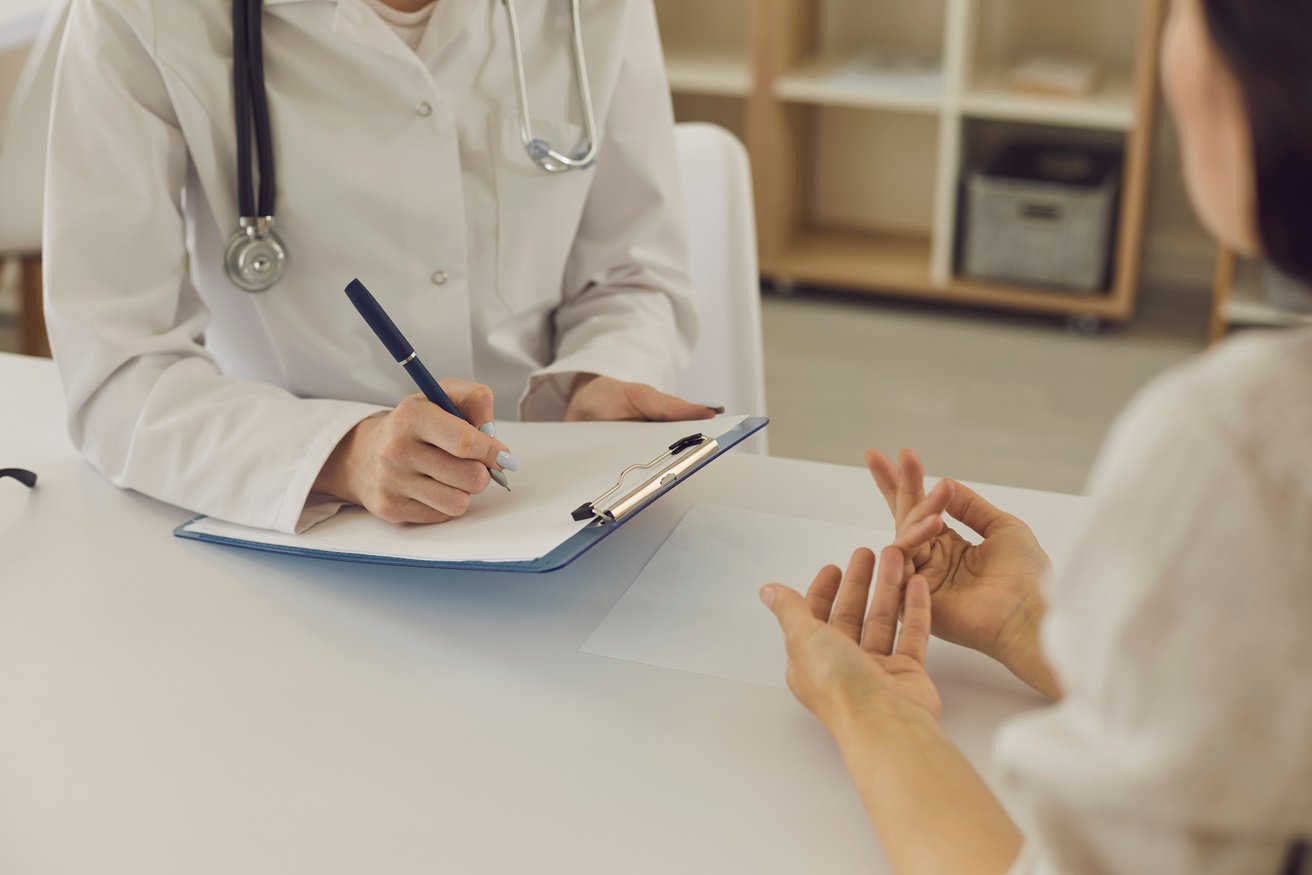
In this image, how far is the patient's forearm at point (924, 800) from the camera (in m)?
0.65

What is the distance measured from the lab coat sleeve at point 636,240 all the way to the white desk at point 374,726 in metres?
0.31

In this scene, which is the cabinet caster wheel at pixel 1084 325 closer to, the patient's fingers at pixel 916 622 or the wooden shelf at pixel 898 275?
the wooden shelf at pixel 898 275

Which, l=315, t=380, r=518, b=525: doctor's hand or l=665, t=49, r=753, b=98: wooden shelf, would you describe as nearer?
l=315, t=380, r=518, b=525: doctor's hand

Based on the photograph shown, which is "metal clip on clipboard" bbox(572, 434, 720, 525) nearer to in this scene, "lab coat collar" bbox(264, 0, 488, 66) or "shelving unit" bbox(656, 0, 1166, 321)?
"lab coat collar" bbox(264, 0, 488, 66)

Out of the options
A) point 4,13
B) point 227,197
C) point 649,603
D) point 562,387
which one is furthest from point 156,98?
point 4,13

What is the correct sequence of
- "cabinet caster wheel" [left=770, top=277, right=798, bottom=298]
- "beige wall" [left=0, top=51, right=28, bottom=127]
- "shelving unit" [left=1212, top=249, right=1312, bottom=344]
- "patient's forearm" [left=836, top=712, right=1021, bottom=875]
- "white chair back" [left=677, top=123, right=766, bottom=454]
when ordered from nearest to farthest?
"patient's forearm" [left=836, top=712, right=1021, bottom=875], "white chair back" [left=677, top=123, right=766, bottom=454], "beige wall" [left=0, top=51, right=28, bottom=127], "shelving unit" [left=1212, top=249, right=1312, bottom=344], "cabinet caster wheel" [left=770, top=277, right=798, bottom=298]

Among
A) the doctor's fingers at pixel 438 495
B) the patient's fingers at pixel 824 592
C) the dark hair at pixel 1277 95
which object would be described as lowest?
the patient's fingers at pixel 824 592

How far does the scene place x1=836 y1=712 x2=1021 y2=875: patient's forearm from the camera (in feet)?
2.14

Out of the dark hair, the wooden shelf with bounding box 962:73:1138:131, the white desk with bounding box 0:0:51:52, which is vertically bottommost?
the wooden shelf with bounding box 962:73:1138:131

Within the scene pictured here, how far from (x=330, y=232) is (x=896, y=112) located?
256 centimetres

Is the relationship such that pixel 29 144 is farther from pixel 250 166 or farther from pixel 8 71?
pixel 250 166

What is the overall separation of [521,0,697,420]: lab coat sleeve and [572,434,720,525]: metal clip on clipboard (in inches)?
11.2

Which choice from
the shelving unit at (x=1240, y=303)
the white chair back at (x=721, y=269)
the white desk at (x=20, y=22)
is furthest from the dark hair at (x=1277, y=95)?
the shelving unit at (x=1240, y=303)

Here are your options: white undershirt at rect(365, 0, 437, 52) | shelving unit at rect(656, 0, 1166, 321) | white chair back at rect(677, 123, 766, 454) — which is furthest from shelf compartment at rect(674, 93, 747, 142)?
white undershirt at rect(365, 0, 437, 52)
